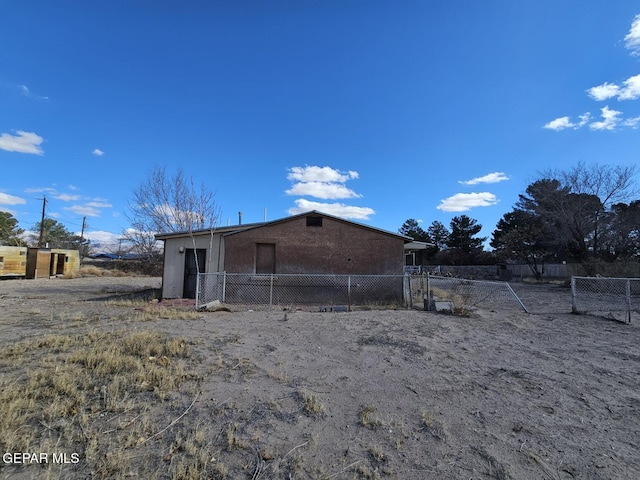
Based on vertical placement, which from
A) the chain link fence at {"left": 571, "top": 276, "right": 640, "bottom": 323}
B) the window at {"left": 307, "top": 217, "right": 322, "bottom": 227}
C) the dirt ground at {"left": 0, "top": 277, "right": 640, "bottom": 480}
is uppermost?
the window at {"left": 307, "top": 217, "right": 322, "bottom": 227}

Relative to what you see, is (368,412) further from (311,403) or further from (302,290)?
(302,290)

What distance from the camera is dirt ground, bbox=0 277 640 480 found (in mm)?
2782

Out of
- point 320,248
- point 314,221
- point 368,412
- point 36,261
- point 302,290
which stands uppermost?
point 314,221

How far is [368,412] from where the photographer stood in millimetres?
3723

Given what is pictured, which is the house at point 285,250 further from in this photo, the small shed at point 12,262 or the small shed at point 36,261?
the small shed at point 36,261

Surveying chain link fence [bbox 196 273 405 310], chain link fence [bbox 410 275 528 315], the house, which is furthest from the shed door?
chain link fence [bbox 410 275 528 315]

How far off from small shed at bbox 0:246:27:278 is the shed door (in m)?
23.3

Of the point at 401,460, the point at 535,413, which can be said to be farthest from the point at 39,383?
the point at 535,413

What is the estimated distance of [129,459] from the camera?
2770 mm

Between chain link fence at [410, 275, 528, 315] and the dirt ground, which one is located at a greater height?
chain link fence at [410, 275, 528, 315]

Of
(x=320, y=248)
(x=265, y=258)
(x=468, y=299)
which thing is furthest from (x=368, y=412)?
(x=265, y=258)

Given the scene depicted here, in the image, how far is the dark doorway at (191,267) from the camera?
47.5 ft

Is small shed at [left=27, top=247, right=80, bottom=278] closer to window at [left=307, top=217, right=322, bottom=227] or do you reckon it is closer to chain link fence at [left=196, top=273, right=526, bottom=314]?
chain link fence at [left=196, top=273, right=526, bottom=314]

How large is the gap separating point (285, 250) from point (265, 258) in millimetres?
924
